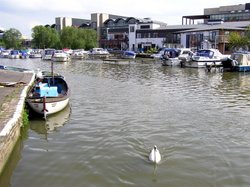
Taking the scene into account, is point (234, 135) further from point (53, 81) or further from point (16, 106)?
point (53, 81)

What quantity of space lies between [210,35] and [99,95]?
193 feet

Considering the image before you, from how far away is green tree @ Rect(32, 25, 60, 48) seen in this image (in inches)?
4678

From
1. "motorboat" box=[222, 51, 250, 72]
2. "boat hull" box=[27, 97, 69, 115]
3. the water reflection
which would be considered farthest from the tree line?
"boat hull" box=[27, 97, 69, 115]

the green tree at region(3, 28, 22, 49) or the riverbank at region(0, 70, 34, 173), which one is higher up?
the green tree at region(3, 28, 22, 49)

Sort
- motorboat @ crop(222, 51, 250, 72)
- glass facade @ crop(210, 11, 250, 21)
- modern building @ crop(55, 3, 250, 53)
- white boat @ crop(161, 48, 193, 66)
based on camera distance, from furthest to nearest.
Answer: glass facade @ crop(210, 11, 250, 21) → modern building @ crop(55, 3, 250, 53) → white boat @ crop(161, 48, 193, 66) → motorboat @ crop(222, 51, 250, 72)

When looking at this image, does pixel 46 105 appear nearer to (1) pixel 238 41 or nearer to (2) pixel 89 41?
(1) pixel 238 41

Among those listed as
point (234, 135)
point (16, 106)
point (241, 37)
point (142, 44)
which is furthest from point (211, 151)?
point (142, 44)

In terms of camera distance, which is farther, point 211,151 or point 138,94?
point 138,94

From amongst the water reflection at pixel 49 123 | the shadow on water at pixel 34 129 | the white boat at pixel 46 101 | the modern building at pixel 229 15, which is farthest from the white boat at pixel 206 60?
the modern building at pixel 229 15

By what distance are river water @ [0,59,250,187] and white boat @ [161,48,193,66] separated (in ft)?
103

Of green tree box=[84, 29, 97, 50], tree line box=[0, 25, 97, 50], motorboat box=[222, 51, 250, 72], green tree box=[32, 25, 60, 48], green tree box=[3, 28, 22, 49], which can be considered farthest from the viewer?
green tree box=[3, 28, 22, 49]

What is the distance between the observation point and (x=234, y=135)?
46.4 feet

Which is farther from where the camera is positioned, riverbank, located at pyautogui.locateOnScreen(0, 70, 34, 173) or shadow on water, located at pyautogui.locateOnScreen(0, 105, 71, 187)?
riverbank, located at pyautogui.locateOnScreen(0, 70, 34, 173)

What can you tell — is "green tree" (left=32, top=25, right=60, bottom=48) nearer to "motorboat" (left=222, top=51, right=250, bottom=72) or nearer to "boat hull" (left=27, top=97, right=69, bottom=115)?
"motorboat" (left=222, top=51, right=250, bottom=72)
